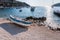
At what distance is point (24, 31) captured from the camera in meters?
22.3

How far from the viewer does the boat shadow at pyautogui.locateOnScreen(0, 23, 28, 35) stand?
2200 cm

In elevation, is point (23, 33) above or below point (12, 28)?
below

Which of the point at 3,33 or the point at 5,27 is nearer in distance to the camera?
the point at 3,33

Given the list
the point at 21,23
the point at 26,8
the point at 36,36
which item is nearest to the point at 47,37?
the point at 36,36

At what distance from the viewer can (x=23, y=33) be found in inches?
842

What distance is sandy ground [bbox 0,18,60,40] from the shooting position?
19.9 meters

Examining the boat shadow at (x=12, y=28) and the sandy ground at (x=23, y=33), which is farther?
the boat shadow at (x=12, y=28)

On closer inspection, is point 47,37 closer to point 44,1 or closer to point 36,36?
point 36,36

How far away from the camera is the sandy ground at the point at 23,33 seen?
1990 cm

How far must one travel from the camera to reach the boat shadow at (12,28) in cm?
2200

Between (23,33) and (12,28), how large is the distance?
2642 mm

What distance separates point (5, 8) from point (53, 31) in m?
38.6

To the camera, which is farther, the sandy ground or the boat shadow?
the boat shadow

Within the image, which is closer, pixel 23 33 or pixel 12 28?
pixel 23 33
